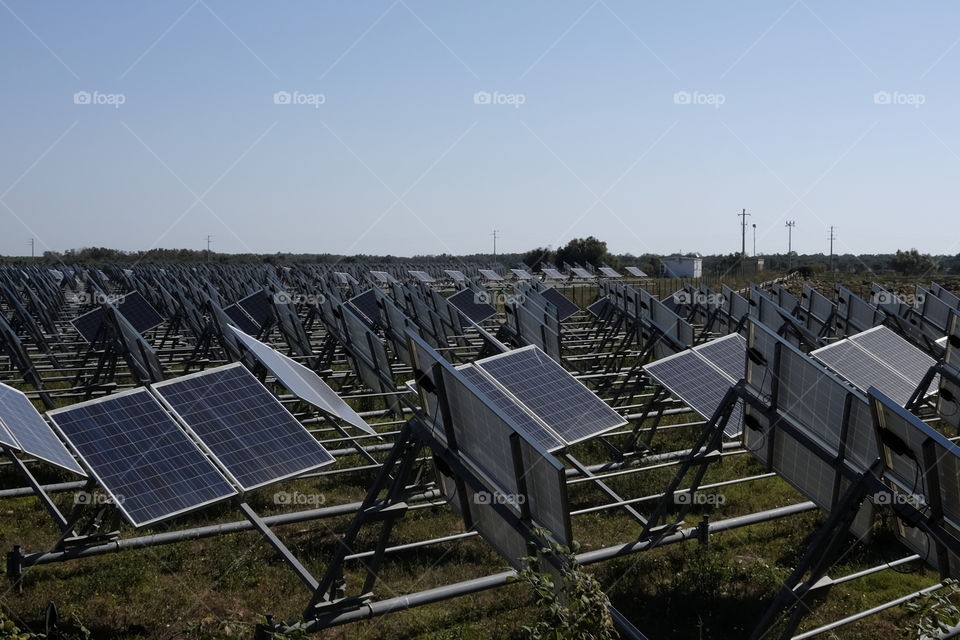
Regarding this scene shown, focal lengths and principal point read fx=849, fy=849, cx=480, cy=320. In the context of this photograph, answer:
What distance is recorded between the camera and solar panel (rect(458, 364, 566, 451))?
738cm

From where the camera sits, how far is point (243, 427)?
6828mm

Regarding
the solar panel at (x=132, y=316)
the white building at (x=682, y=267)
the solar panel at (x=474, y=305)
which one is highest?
the solar panel at (x=132, y=316)

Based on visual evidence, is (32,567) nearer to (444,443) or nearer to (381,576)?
(381,576)

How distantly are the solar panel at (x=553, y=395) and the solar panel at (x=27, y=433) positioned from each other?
3.54 meters

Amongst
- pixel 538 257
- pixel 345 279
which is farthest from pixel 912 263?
pixel 345 279

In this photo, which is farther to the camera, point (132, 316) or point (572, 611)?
point (132, 316)

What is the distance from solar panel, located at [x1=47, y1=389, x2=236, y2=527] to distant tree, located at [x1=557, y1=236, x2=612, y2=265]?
70.8 m

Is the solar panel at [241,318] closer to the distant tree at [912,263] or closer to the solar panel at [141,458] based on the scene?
the solar panel at [141,458]

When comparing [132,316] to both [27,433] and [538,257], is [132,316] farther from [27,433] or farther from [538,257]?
[538,257]

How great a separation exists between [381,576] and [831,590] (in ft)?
13.4

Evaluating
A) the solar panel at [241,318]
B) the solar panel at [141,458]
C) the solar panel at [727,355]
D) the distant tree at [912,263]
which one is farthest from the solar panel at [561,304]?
the distant tree at [912,263]

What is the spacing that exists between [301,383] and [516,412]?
6.91 feet

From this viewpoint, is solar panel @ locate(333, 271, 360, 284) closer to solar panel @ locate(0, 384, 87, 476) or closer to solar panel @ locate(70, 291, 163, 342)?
solar panel @ locate(70, 291, 163, 342)

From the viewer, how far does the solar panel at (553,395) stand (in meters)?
7.75
